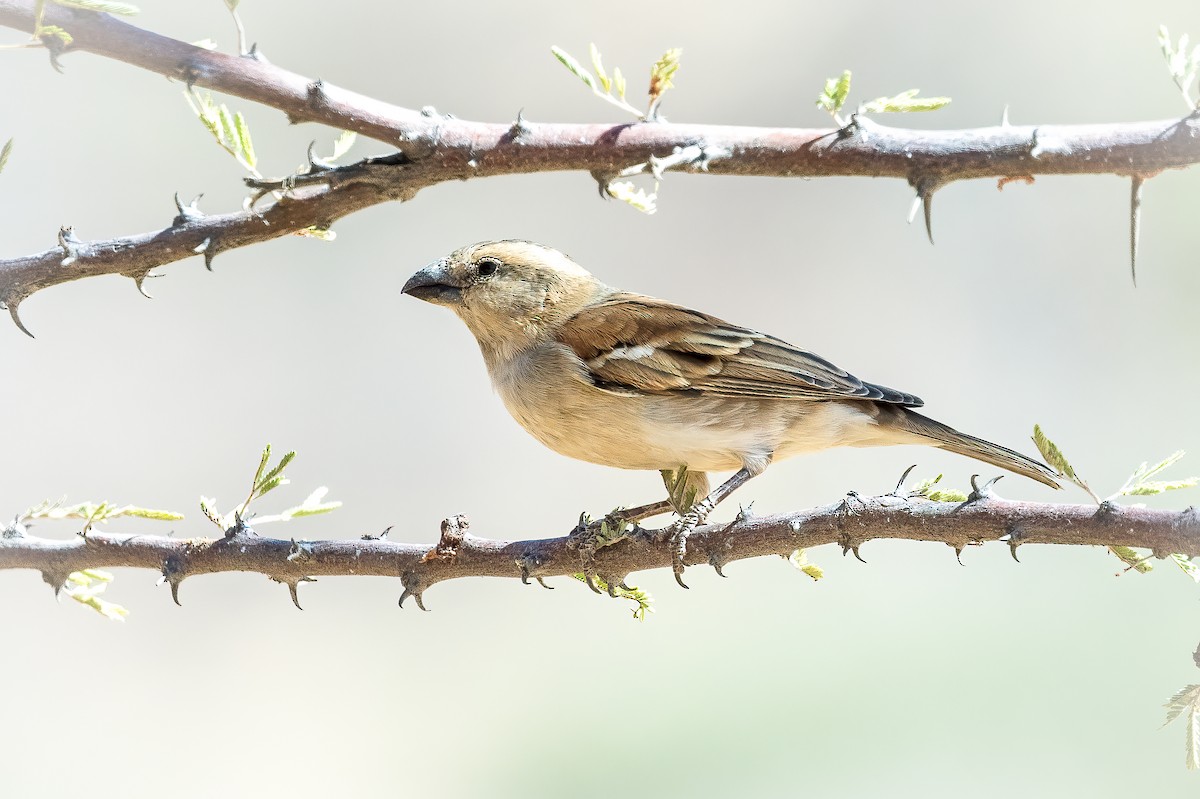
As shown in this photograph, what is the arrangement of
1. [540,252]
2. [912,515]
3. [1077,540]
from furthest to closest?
[540,252] < [912,515] < [1077,540]

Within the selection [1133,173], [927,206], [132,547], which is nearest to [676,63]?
[927,206]

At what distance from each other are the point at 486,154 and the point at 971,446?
1324 millimetres

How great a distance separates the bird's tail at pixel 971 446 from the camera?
218 centimetres

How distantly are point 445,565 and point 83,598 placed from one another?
71cm

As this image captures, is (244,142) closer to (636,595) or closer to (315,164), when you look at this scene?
(315,164)

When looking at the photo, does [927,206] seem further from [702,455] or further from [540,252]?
[540,252]

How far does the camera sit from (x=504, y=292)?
110 inches

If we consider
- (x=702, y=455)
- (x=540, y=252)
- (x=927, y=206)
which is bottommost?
(x=702, y=455)

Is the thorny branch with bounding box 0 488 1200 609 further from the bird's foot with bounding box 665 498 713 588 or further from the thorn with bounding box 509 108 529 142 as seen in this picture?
the thorn with bounding box 509 108 529 142

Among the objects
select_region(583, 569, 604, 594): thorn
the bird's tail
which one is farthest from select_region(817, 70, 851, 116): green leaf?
select_region(583, 569, 604, 594): thorn

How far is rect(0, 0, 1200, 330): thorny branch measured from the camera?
1.71 meters

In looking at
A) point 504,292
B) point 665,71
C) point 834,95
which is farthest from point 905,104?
point 504,292

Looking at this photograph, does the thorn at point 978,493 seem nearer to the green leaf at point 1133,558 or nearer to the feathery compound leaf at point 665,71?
the green leaf at point 1133,558

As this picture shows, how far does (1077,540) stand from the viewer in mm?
1643
